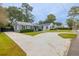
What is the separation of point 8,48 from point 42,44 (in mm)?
281

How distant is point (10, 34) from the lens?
2182 mm

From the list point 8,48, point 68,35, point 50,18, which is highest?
point 50,18

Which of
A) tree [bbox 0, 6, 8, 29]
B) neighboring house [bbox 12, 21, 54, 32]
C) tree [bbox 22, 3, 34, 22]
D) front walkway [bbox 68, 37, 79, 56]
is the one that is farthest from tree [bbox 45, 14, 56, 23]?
tree [bbox 0, 6, 8, 29]

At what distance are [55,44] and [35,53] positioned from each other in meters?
0.18

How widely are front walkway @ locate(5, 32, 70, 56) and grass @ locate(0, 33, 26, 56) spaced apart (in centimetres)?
3

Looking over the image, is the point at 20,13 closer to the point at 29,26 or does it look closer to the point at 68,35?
the point at 29,26

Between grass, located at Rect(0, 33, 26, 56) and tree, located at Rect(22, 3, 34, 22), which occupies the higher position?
tree, located at Rect(22, 3, 34, 22)

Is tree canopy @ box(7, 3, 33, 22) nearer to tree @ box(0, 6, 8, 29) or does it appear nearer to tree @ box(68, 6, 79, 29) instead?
tree @ box(0, 6, 8, 29)

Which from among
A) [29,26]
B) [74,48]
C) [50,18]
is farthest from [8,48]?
[74,48]

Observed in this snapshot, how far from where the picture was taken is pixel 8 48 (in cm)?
216

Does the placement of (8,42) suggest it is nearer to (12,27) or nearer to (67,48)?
(12,27)

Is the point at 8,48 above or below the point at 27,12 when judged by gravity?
below

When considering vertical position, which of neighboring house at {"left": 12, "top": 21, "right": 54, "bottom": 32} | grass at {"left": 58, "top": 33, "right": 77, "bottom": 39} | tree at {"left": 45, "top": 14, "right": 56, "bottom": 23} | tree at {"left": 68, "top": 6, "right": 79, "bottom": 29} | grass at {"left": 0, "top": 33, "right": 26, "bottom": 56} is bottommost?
grass at {"left": 0, "top": 33, "right": 26, "bottom": 56}

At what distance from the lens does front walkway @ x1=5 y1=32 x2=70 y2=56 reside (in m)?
2.15
